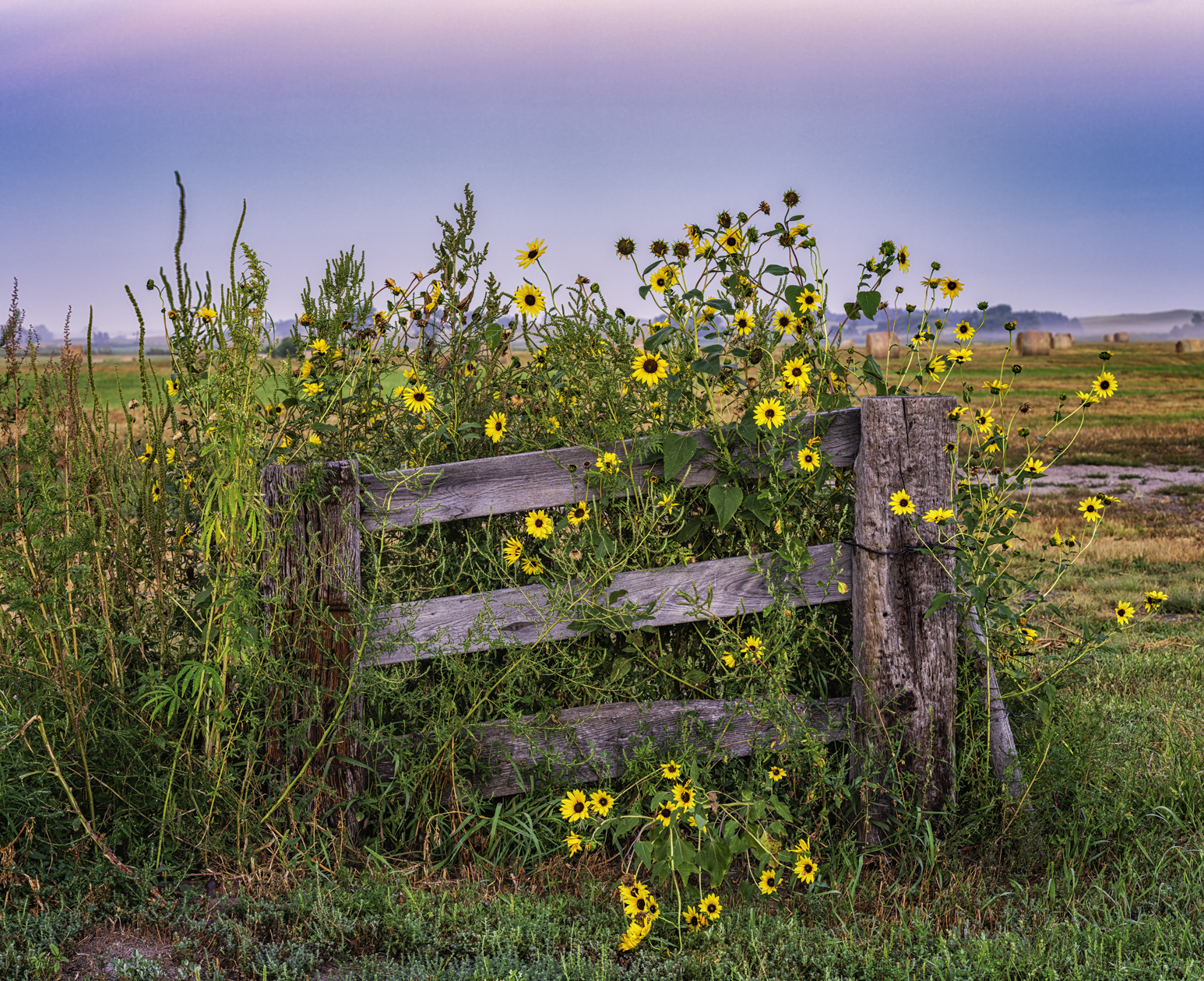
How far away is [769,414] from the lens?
3.42 meters

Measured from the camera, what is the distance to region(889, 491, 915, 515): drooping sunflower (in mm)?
3512

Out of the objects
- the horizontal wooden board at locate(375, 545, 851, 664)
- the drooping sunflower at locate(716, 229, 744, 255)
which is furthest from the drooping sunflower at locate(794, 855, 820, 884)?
the drooping sunflower at locate(716, 229, 744, 255)

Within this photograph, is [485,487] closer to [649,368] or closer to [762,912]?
[649,368]

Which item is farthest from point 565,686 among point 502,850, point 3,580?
point 3,580

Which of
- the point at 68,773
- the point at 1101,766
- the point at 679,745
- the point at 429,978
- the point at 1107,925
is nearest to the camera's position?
the point at 429,978

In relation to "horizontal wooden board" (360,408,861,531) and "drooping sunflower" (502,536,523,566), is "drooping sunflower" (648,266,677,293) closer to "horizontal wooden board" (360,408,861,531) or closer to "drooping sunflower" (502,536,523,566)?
"horizontal wooden board" (360,408,861,531)

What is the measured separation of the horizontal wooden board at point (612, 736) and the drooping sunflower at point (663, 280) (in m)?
1.63

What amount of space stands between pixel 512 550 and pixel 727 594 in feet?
2.81

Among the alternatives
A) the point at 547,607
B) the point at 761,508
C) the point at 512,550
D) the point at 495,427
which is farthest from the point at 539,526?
the point at 761,508

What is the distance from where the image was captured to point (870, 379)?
377 cm

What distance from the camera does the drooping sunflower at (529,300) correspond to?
375 centimetres

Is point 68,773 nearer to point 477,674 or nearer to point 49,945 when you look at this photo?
point 49,945

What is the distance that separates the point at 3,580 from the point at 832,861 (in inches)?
127

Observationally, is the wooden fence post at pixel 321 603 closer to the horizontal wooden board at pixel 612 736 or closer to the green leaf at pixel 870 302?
the horizontal wooden board at pixel 612 736
